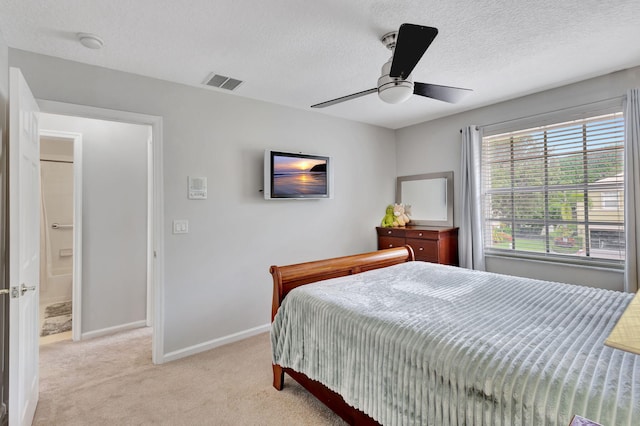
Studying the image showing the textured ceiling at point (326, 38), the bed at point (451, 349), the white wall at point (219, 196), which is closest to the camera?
the bed at point (451, 349)

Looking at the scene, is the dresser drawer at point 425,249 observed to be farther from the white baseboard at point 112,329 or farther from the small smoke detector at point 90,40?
the small smoke detector at point 90,40

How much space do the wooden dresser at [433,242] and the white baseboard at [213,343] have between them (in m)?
2.07

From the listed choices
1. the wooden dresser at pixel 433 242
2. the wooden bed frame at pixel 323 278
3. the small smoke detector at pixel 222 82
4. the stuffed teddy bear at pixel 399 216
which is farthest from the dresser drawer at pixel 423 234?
the small smoke detector at pixel 222 82

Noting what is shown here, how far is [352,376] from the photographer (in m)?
1.65

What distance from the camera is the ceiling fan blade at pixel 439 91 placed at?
2.20 metres

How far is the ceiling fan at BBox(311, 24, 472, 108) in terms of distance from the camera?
5.00 ft

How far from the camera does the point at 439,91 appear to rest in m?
2.28

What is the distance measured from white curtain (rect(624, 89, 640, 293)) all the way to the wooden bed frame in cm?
193

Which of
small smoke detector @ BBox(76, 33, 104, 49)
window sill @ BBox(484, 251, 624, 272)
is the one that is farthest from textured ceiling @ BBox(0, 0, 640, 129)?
window sill @ BBox(484, 251, 624, 272)

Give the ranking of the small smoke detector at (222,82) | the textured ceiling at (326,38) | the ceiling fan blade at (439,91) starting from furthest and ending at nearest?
the small smoke detector at (222,82), the ceiling fan blade at (439,91), the textured ceiling at (326,38)

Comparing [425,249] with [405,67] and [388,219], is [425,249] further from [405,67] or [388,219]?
[405,67]

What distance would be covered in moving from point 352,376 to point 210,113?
8.69 ft

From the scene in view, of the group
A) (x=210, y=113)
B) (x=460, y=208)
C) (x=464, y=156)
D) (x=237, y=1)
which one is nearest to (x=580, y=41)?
(x=464, y=156)

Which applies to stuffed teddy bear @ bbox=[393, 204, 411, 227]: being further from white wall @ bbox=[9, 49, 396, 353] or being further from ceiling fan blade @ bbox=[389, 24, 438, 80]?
ceiling fan blade @ bbox=[389, 24, 438, 80]
